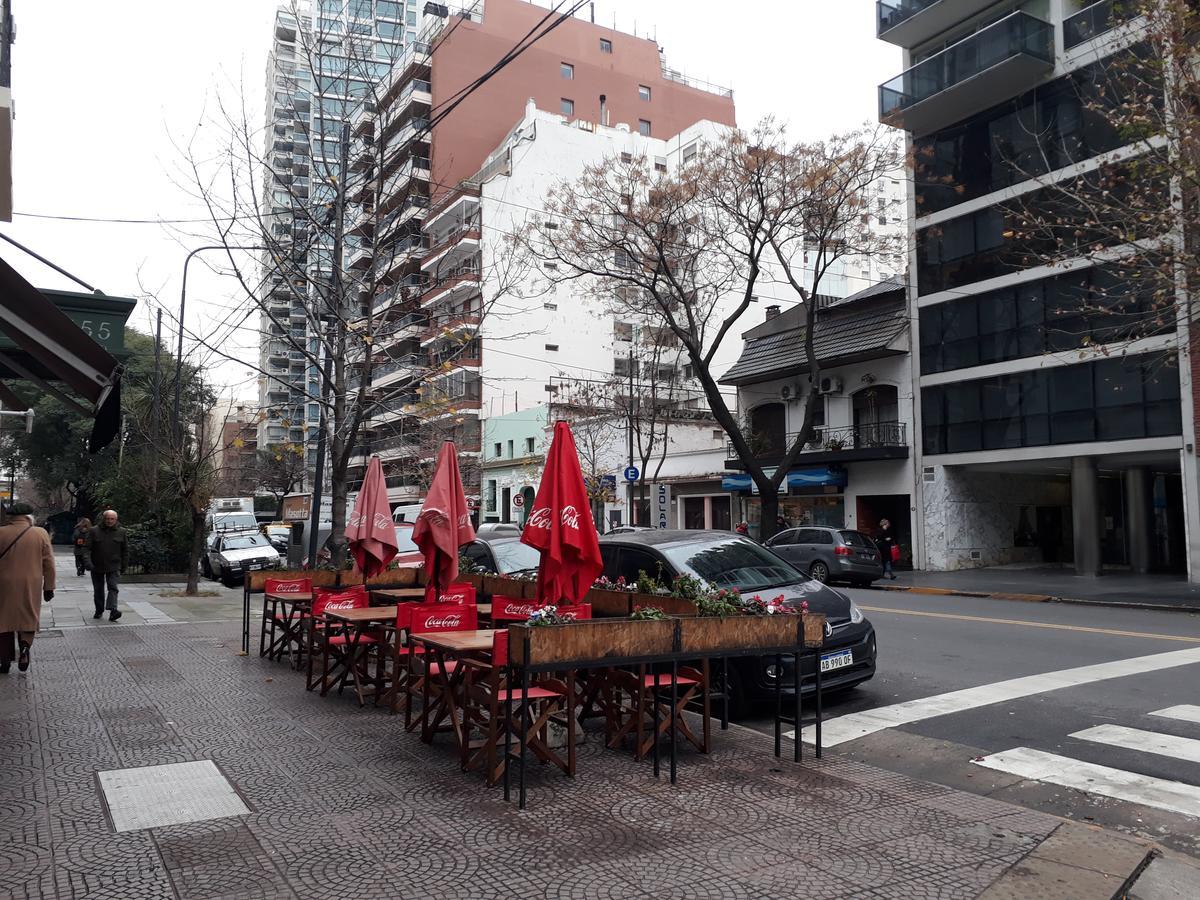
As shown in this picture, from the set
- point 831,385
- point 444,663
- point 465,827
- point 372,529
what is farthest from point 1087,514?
point 465,827

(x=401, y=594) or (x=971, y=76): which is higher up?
(x=971, y=76)

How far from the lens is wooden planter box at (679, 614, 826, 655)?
19.7 ft

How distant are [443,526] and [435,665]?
1460 millimetres

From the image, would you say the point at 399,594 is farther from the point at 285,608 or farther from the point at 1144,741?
the point at 1144,741

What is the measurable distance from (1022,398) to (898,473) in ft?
16.0

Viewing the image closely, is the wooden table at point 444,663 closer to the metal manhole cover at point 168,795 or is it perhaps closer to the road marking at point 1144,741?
the metal manhole cover at point 168,795

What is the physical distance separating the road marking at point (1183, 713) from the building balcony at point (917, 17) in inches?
996

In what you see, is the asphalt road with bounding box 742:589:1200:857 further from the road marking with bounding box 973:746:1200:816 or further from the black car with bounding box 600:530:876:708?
the black car with bounding box 600:530:876:708

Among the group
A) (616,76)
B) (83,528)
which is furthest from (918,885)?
(616,76)

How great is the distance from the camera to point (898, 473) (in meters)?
29.6

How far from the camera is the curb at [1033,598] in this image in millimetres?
17625

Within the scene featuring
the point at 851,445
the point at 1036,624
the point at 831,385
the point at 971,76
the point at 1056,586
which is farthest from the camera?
the point at 831,385

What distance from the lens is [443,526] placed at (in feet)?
25.9

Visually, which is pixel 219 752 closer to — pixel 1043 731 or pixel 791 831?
pixel 791 831
